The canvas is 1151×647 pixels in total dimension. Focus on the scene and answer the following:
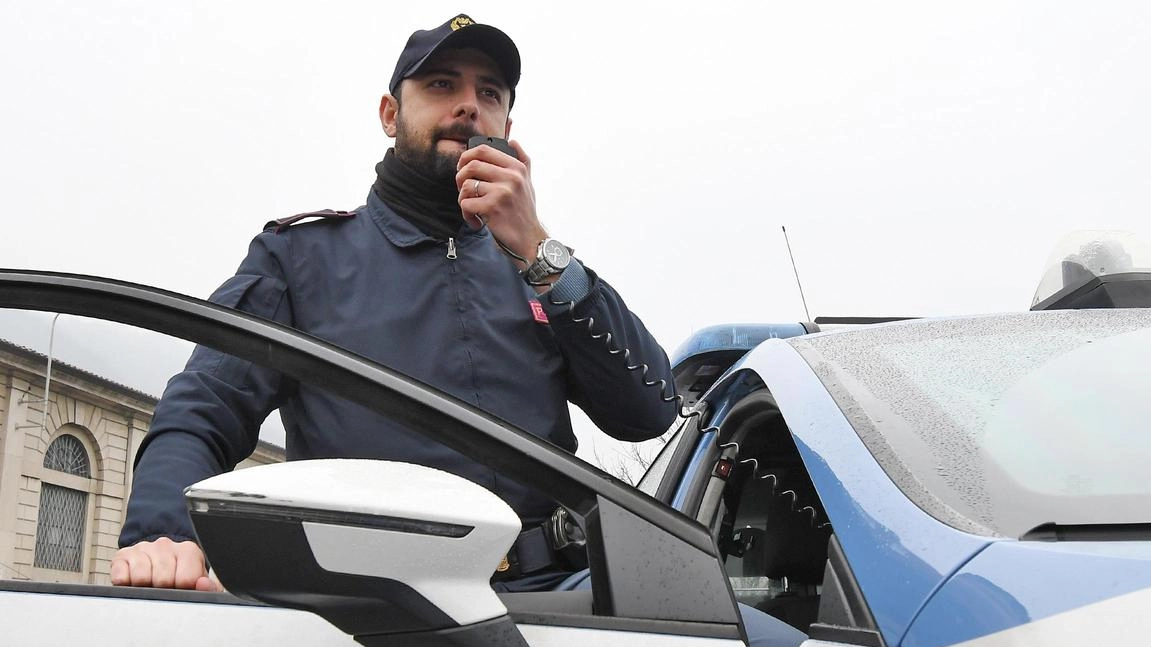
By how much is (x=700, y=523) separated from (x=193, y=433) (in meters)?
0.82

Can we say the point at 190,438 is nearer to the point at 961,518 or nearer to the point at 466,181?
the point at 466,181

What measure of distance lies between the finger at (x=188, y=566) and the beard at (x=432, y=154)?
121 centimetres

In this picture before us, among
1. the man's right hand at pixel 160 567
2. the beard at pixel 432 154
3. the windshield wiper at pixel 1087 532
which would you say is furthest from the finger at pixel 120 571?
the beard at pixel 432 154

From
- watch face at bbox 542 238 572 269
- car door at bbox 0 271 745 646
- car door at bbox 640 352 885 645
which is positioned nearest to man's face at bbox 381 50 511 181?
watch face at bbox 542 238 572 269

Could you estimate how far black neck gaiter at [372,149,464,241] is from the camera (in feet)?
7.52

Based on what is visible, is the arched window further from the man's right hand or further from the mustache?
the mustache

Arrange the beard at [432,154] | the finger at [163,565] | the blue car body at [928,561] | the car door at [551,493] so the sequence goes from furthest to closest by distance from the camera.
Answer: the beard at [432,154] → the finger at [163,565] → the car door at [551,493] → the blue car body at [928,561]

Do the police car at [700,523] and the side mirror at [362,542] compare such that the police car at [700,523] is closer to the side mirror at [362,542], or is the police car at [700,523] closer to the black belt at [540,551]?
the side mirror at [362,542]

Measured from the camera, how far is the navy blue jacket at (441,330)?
5.89ft

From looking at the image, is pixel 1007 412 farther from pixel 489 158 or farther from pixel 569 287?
pixel 489 158

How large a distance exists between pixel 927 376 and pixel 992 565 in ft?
1.61

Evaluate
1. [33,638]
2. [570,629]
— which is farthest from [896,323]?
[33,638]

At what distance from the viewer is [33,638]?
3.50ft

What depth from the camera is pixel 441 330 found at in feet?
6.97
